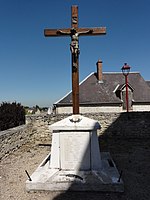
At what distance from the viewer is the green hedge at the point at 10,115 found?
8719 millimetres

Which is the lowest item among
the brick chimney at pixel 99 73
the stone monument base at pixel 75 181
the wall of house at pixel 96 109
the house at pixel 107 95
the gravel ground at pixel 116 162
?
the gravel ground at pixel 116 162

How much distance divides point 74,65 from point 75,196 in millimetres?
2682

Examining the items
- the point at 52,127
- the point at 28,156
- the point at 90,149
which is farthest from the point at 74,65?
the point at 28,156

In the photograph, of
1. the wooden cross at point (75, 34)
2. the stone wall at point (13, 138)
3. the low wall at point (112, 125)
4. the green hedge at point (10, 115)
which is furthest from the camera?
the green hedge at point (10, 115)

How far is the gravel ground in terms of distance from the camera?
3.18 m

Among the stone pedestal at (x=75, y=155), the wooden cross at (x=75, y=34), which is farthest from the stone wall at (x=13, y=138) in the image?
the wooden cross at (x=75, y=34)

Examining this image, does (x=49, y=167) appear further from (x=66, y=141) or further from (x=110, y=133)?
(x=110, y=133)

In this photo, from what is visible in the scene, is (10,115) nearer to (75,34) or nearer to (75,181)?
(75,34)

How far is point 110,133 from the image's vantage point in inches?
330

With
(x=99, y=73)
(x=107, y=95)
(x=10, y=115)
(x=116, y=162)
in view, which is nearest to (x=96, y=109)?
→ (x=107, y=95)

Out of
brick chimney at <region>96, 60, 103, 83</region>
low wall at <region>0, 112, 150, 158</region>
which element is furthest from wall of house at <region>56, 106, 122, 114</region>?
low wall at <region>0, 112, 150, 158</region>

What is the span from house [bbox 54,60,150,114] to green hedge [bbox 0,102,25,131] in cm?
674

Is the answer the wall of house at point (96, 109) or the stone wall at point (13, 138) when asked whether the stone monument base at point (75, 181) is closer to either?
the stone wall at point (13, 138)

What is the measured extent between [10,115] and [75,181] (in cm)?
639
